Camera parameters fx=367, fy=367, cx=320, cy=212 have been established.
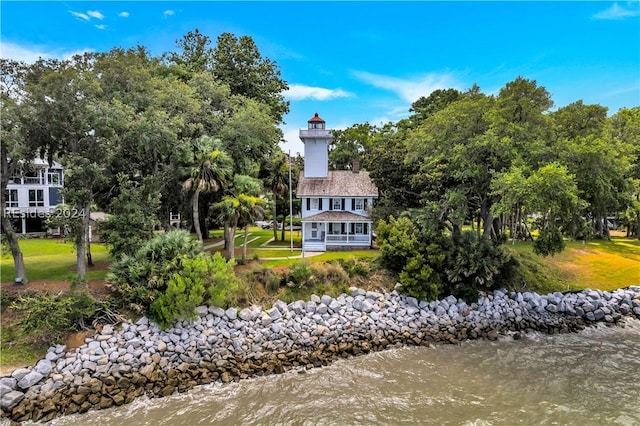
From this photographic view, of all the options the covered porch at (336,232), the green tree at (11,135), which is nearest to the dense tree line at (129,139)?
the green tree at (11,135)

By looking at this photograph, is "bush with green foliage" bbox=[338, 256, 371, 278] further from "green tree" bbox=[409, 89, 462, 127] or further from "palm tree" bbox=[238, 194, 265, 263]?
"green tree" bbox=[409, 89, 462, 127]

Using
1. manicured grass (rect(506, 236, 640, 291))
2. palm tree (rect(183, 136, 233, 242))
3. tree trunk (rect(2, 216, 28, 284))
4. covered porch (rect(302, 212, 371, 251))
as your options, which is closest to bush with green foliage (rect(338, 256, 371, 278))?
covered porch (rect(302, 212, 371, 251))

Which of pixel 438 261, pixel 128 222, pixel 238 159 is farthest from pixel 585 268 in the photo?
pixel 128 222

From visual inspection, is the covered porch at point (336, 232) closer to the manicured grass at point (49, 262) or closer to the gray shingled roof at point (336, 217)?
the gray shingled roof at point (336, 217)

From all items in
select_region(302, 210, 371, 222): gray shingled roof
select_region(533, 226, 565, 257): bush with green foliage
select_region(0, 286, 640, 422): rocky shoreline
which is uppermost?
select_region(302, 210, 371, 222): gray shingled roof

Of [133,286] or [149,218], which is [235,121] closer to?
[149,218]

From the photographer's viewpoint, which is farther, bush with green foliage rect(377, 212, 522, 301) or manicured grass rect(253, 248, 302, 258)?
manicured grass rect(253, 248, 302, 258)

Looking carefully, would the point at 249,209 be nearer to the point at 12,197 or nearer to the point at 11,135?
the point at 11,135
